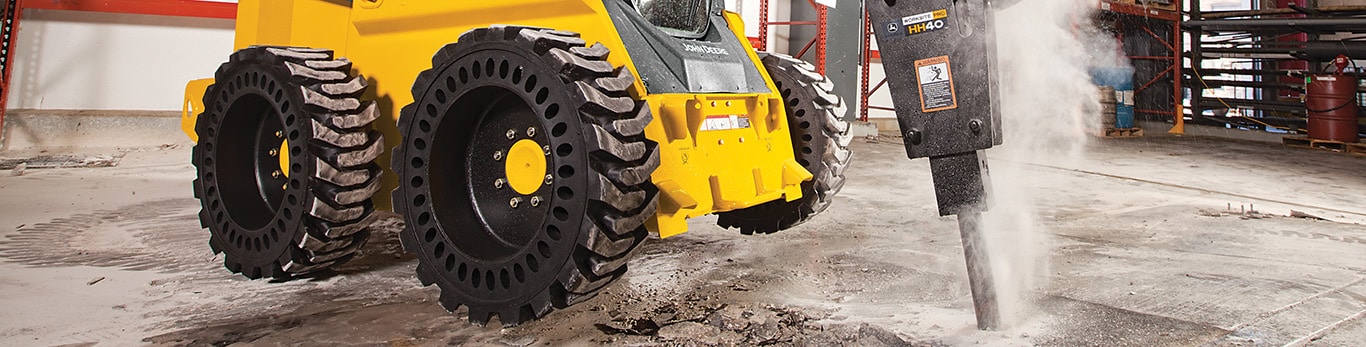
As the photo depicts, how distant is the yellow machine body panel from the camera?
2971mm

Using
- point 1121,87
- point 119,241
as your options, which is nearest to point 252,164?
point 119,241

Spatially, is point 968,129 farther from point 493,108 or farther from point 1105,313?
point 493,108

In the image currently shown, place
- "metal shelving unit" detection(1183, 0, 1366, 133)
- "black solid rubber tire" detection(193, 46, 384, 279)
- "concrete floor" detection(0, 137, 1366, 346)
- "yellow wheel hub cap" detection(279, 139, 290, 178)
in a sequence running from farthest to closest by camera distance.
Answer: "metal shelving unit" detection(1183, 0, 1366, 133)
"yellow wheel hub cap" detection(279, 139, 290, 178)
"black solid rubber tire" detection(193, 46, 384, 279)
"concrete floor" detection(0, 137, 1366, 346)

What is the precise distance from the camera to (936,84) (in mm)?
2377

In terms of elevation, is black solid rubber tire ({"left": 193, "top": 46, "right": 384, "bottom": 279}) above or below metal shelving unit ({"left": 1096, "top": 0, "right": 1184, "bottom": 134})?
below

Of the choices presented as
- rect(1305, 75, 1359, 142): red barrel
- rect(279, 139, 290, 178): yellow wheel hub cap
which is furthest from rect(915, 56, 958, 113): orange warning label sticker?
rect(1305, 75, 1359, 142): red barrel

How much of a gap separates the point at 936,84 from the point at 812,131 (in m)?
1.49

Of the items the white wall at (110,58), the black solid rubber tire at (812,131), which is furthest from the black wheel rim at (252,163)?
the white wall at (110,58)

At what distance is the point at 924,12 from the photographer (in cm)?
236

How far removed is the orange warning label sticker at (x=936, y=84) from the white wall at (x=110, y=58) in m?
8.43

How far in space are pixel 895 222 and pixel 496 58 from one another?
123 inches

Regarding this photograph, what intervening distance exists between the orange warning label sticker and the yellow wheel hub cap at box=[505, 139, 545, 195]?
4.20ft

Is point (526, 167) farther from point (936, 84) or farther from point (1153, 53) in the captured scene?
point (1153, 53)

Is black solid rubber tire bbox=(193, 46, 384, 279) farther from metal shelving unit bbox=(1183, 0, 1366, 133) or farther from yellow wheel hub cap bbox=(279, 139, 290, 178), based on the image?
metal shelving unit bbox=(1183, 0, 1366, 133)
